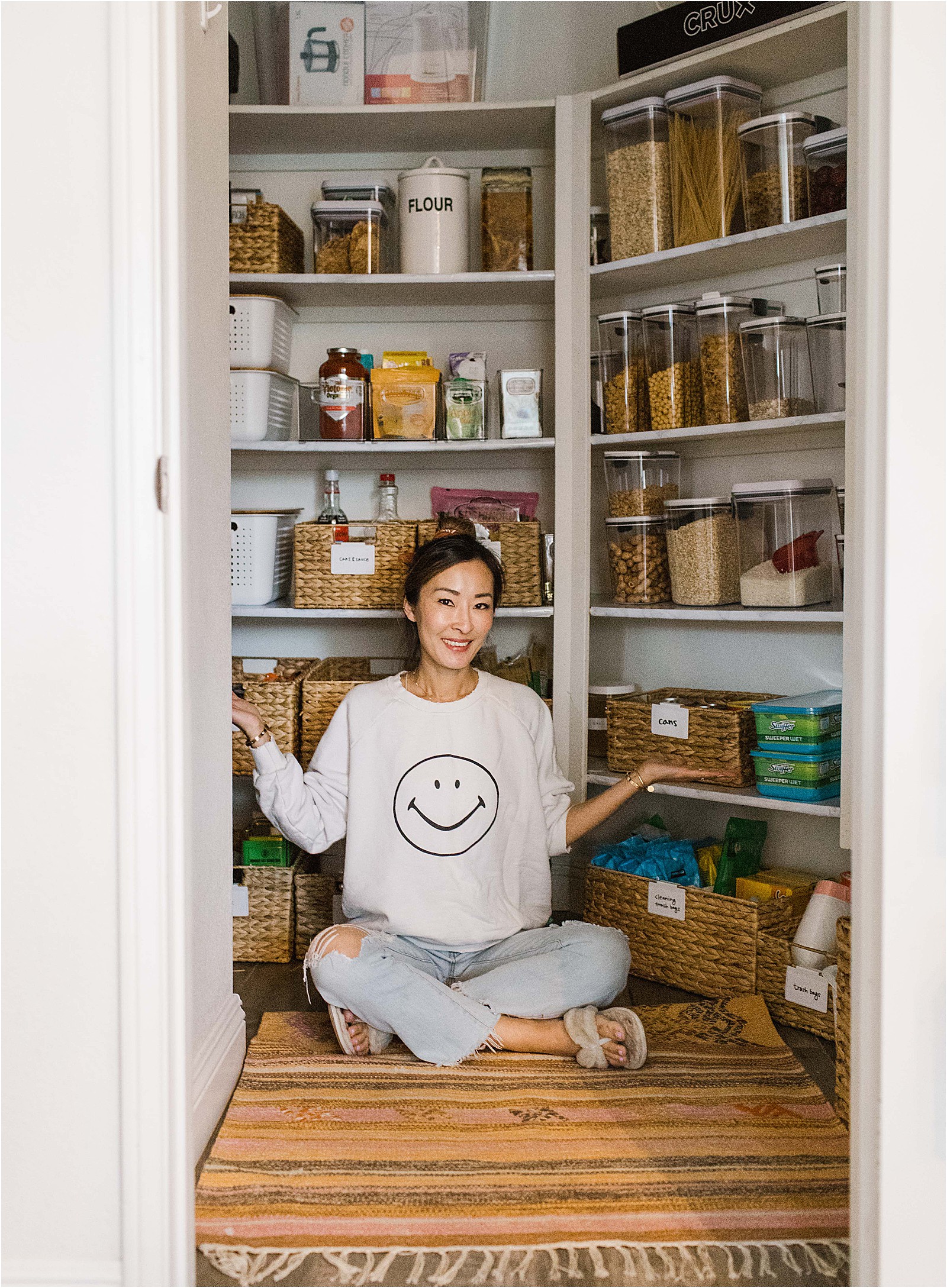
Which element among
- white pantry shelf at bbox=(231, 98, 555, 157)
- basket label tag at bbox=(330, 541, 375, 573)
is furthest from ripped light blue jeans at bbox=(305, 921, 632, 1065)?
white pantry shelf at bbox=(231, 98, 555, 157)

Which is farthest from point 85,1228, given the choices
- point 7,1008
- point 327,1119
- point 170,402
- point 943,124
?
point 943,124

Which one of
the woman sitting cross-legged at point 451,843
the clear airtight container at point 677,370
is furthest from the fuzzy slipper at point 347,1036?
the clear airtight container at point 677,370

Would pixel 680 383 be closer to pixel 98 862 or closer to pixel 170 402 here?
pixel 170 402

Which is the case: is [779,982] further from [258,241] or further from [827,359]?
[258,241]

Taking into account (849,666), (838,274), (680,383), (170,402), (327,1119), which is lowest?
(327,1119)

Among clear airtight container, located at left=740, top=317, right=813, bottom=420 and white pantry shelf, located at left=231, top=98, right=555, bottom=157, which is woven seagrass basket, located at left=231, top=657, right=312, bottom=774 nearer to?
clear airtight container, located at left=740, top=317, right=813, bottom=420

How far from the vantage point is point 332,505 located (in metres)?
2.99

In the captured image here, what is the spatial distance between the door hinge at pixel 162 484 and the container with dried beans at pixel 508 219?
1.76 meters

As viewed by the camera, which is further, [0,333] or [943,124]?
[0,333]

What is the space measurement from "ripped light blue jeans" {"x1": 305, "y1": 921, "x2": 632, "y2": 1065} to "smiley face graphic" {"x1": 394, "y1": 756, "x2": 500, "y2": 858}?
0.21 meters

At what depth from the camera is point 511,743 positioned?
2.48 m

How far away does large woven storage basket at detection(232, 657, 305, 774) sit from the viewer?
113 inches

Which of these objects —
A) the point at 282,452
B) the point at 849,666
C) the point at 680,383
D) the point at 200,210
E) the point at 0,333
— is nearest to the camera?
A: the point at 0,333

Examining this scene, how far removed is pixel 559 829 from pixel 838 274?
137 cm
